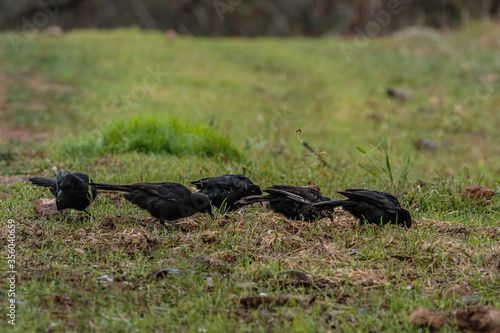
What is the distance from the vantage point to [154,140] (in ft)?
20.3

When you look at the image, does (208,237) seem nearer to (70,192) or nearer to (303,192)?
(303,192)

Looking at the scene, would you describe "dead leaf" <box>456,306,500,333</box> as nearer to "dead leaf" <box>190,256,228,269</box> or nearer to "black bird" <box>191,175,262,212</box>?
"dead leaf" <box>190,256,228,269</box>

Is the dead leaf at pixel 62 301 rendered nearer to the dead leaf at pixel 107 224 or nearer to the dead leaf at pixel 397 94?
the dead leaf at pixel 107 224

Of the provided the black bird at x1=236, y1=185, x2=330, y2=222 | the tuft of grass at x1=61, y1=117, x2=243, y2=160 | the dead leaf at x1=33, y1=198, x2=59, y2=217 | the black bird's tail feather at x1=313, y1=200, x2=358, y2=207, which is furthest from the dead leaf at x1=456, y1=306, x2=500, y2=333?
the tuft of grass at x1=61, y1=117, x2=243, y2=160

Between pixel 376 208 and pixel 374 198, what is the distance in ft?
0.32

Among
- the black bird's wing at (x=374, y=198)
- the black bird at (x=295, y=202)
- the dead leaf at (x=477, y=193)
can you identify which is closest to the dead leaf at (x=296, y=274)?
the black bird at (x=295, y=202)

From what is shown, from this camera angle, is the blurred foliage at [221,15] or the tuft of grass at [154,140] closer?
the tuft of grass at [154,140]

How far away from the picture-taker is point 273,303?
2664 mm

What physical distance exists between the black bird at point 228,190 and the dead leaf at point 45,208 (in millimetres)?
981

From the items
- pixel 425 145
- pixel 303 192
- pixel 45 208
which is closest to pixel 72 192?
pixel 45 208

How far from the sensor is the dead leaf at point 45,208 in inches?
146

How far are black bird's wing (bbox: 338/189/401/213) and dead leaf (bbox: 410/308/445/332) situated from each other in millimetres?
1075

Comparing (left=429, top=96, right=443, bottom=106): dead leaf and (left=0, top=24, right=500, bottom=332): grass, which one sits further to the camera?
(left=429, top=96, right=443, bottom=106): dead leaf

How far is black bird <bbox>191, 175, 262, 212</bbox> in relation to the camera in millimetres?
3762
